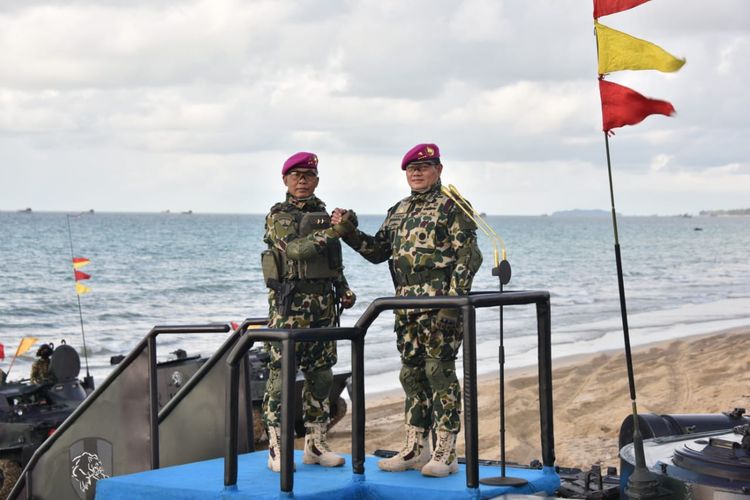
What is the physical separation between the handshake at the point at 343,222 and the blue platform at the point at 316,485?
1214 mm

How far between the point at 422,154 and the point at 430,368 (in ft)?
3.77

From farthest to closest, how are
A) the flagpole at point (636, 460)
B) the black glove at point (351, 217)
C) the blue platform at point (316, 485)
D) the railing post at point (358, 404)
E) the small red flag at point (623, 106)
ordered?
the black glove at point (351, 217) → the railing post at point (358, 404) → the blue platform at point (316, 485) → the small red flag at point (623, 106) → the flagpole at point (636, 460)

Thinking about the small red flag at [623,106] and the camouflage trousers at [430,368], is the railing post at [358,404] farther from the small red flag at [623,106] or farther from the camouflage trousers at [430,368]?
the small red flag at [623,106]

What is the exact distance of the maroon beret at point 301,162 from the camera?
640 cm

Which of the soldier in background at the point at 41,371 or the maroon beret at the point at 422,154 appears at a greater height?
the maroon beret at the point at 422,154

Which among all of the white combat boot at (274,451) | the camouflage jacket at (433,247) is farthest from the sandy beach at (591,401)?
the camouflage jacket at (433,247)

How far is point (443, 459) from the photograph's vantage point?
18.2 feet

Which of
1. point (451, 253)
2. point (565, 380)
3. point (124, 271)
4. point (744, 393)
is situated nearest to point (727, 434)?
point (451, 253)

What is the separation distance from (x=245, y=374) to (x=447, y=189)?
2.08m

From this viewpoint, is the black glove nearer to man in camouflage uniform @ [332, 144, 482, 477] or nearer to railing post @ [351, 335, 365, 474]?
man in camouflage uniform @ [332, 144, 482, 477]

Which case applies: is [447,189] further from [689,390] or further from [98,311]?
[98,311]

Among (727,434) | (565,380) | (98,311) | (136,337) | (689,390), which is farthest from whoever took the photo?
(98,311)

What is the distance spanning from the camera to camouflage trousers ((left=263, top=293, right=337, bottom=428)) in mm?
6199

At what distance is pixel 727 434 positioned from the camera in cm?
528
